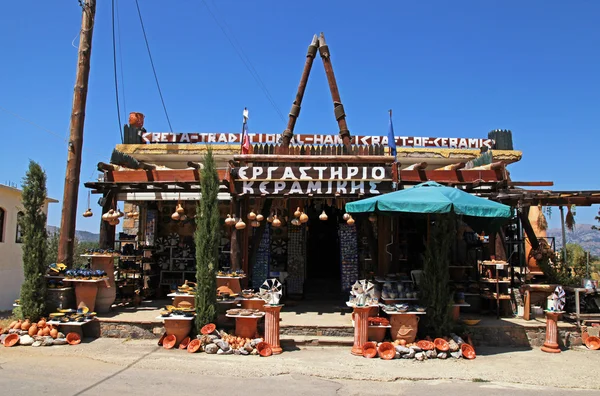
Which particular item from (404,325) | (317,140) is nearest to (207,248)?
(404,325)

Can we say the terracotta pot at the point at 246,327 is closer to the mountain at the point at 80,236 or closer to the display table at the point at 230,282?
the display table at the point at 230,282

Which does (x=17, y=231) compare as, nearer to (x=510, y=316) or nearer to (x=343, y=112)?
(x=343, y=112)

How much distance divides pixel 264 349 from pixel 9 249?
1097 centimetres

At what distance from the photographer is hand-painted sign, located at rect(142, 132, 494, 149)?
49.6 ft

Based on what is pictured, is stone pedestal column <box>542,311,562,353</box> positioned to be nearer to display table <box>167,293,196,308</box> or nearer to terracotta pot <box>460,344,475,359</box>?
terracotta pot <box>460,344,475,359</box>

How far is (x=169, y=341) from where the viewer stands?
8180 millimetres

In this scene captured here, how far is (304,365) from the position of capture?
7.14m

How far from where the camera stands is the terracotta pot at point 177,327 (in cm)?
821

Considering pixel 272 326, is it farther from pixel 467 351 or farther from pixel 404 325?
pixel 467 351

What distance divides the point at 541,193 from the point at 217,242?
21.7 ft

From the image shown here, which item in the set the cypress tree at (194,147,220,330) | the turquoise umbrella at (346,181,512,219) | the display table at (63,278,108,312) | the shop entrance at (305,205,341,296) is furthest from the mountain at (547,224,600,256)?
the display table at (63,278,108,312)

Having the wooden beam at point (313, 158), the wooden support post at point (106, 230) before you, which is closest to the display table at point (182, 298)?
the wooden support post at point (106, 230)

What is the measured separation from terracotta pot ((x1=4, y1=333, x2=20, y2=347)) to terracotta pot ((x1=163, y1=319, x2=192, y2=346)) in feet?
8.51

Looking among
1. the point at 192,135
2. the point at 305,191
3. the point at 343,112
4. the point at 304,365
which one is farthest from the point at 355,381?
the point at 192,135
